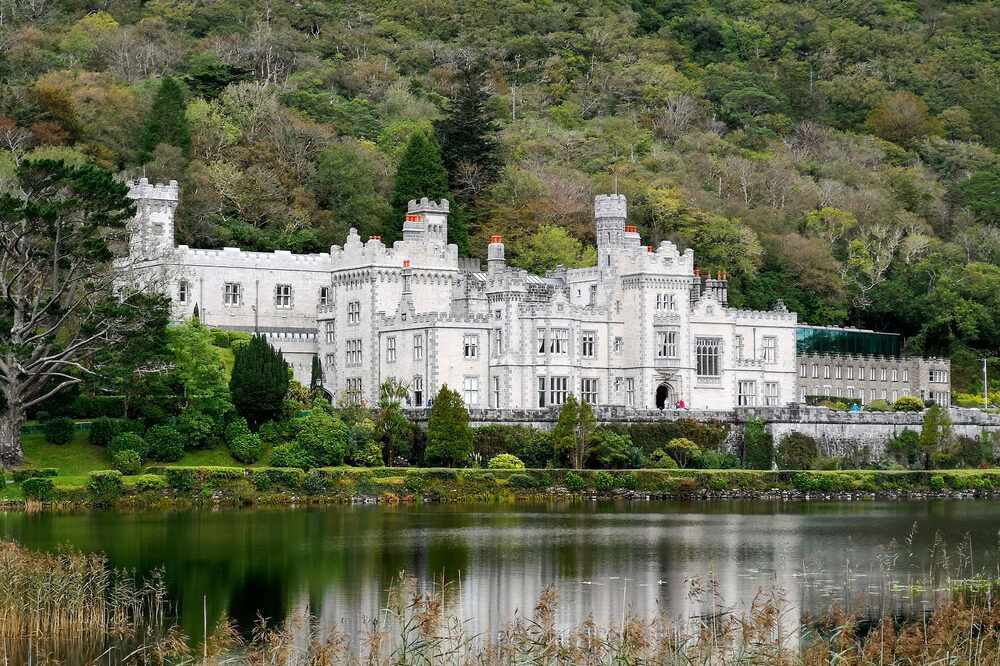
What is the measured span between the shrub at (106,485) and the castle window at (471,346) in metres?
19.4

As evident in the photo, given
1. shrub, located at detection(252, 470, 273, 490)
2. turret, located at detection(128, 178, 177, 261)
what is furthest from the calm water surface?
turret, located at detection(128, 178, 177, 261)

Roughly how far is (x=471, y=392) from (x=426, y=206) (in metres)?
9.93

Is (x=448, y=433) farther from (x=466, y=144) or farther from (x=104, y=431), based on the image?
(x=466, y=144)

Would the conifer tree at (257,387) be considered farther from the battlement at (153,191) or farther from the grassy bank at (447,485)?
the battlement at (153,191)

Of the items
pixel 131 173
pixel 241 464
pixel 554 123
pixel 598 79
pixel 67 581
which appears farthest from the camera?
pixel 598 79

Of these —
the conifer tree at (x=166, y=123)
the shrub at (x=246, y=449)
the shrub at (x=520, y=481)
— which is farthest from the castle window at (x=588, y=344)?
the conifer tree at (x=166, y=123)

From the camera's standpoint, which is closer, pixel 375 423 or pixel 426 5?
pixel 375 423

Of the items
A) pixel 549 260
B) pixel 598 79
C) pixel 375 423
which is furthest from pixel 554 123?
pixel 375 423

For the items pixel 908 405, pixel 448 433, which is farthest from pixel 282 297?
pixel 908 405

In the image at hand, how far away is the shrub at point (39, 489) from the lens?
5656 cm

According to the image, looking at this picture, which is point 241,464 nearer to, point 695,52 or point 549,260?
point 549,260

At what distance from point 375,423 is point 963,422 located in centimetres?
2798

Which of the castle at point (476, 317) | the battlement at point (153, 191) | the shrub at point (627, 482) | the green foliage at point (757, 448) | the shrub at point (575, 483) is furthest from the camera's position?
the battlement at point (153, 191)

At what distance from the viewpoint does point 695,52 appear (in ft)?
465
